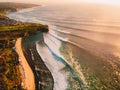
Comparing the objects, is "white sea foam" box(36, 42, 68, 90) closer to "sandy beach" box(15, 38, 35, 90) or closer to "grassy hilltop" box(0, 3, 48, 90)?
"sandy beach" box(15, 38, 35, 90)

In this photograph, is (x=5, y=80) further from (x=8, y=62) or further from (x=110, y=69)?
(x=110, y=69)

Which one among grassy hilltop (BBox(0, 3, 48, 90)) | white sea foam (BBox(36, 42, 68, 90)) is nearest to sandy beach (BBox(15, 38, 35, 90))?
grassy hilltop (BBox(0, 3, 48, 90))

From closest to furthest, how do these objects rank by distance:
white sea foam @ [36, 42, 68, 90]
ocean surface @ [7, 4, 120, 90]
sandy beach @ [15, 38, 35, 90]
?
sandy beach @ [15, 38, 35, 90]
white sea foam @ [36, 42, 68, 90]
ocean surface @ [7, 4, 120, 90]

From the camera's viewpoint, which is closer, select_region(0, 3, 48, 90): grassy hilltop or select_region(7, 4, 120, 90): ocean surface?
select_region(0, 3, 48, 90): grassy hilltop

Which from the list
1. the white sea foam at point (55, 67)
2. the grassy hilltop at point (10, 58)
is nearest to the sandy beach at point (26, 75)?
the grassy hilltop at point (10, 58)

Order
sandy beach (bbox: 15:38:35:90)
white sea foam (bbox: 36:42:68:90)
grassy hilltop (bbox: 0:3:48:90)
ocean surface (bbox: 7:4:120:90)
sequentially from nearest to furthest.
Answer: grassy hilltop (bbox: 0:3:48:90)
sandy beach (bbox: 15:38:35:90)
white sea foam (bbox: 36:42:68:90)
ocean surface (bbox: 7:4:120:90)

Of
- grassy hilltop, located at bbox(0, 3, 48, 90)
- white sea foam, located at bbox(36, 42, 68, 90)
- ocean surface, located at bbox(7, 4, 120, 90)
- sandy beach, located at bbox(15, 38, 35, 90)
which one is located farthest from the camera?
ocean surface, located at bbox(7, 4, 120, 90)

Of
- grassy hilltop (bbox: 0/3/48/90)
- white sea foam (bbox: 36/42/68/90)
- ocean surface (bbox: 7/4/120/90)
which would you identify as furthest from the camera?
ocean surface (bbox: 7/4/120/90)

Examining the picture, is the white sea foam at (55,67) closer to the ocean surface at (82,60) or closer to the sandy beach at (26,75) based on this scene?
the ocean surface at (82,60)

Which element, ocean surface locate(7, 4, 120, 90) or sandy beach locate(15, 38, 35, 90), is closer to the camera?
sandy beach locate(15, 38, 35, 90)

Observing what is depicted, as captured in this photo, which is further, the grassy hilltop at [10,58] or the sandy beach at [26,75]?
the sandy beach at [26,75]

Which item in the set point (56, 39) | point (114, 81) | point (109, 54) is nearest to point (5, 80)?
point (114, 81)
